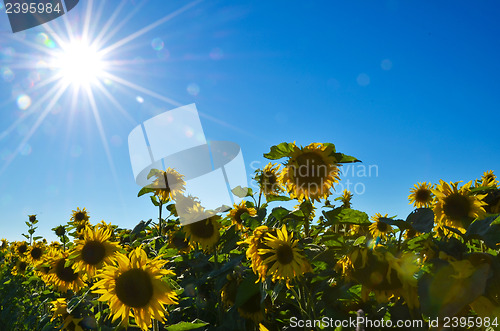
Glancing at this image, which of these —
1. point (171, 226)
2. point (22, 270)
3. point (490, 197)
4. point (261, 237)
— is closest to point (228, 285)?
point (261, 237)

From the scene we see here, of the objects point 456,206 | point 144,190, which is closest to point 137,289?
point 144,190

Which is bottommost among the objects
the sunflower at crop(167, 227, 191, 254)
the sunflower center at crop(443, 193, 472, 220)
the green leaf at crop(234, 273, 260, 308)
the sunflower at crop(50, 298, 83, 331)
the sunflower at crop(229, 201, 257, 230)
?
the sunflower at crop(50, 298, 83, 331)

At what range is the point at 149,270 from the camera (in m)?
2.53

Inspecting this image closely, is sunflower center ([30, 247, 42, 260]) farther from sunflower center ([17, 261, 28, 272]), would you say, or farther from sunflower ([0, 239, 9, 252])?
sunflower ([0, 239, 9, 252])

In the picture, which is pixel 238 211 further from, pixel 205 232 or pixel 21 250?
pixel 21 250

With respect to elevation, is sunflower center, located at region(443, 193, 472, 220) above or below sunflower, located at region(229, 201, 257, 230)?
below

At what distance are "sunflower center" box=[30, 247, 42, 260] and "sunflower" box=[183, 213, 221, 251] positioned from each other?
340 inches

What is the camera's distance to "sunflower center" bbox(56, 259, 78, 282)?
468 centimetres

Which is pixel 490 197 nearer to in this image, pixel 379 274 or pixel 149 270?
pixel 379 274

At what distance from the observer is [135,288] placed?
8.23 feet

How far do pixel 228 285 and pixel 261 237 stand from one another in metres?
0.82

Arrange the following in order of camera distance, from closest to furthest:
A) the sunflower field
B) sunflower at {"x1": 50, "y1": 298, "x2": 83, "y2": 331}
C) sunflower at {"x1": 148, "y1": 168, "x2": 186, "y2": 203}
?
the sunflower field
sunflower at {"x1": 50, "y1": 298, "x2": 83, "y2": 331}
sunflower at {"x1": 148, "y1": 168, "x2": 186, "y2": 203}

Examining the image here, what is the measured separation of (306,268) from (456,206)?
224 centimetres

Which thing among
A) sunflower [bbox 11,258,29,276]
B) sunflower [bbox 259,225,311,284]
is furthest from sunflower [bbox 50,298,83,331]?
sunflower [bbox 11,258,29,276]
